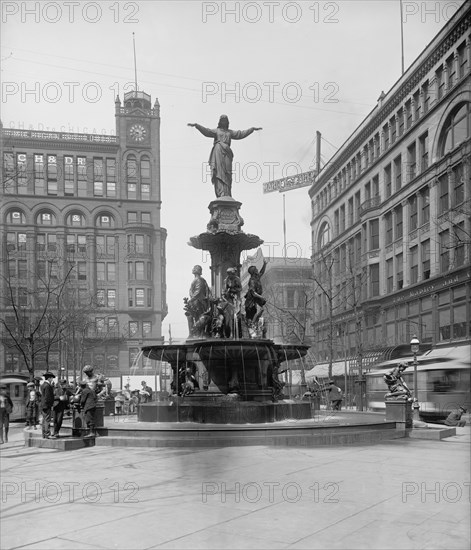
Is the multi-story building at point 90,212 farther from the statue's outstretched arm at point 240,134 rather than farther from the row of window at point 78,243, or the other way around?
the statue's outstretched arm at point 240,134

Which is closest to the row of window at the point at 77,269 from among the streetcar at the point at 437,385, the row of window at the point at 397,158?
the streetcar at the point at 437,385

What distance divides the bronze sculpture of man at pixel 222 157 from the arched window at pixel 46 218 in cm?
591

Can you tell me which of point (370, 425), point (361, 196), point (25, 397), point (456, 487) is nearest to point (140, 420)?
point (370, 425)

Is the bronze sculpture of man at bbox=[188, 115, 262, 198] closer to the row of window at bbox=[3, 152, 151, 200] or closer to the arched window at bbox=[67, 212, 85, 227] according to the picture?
the row of window at bbox=[3, 152, 151, 200]

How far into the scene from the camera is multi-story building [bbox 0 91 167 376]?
1593cm

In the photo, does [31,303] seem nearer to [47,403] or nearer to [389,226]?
[47,403]

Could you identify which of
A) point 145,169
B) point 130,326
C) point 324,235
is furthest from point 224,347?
point 324,235

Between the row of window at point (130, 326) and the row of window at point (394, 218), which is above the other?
Answer: the row of window at point (394, 218)

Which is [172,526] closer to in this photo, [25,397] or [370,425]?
[370,425]

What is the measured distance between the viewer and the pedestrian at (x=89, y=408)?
15.1m

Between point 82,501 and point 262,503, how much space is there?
2246mm

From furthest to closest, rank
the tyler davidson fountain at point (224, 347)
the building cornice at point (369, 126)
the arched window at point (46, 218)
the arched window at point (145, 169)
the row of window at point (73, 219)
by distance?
the building cornice at point (369, 126)
the arched window at point (46, 218)
the row of window at point (73, 219)
the arched window at point (145, 169)
the tyler davidson fountain at point (224, 347)

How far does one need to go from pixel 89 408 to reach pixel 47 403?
1399 millimetres

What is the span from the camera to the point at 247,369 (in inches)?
741
